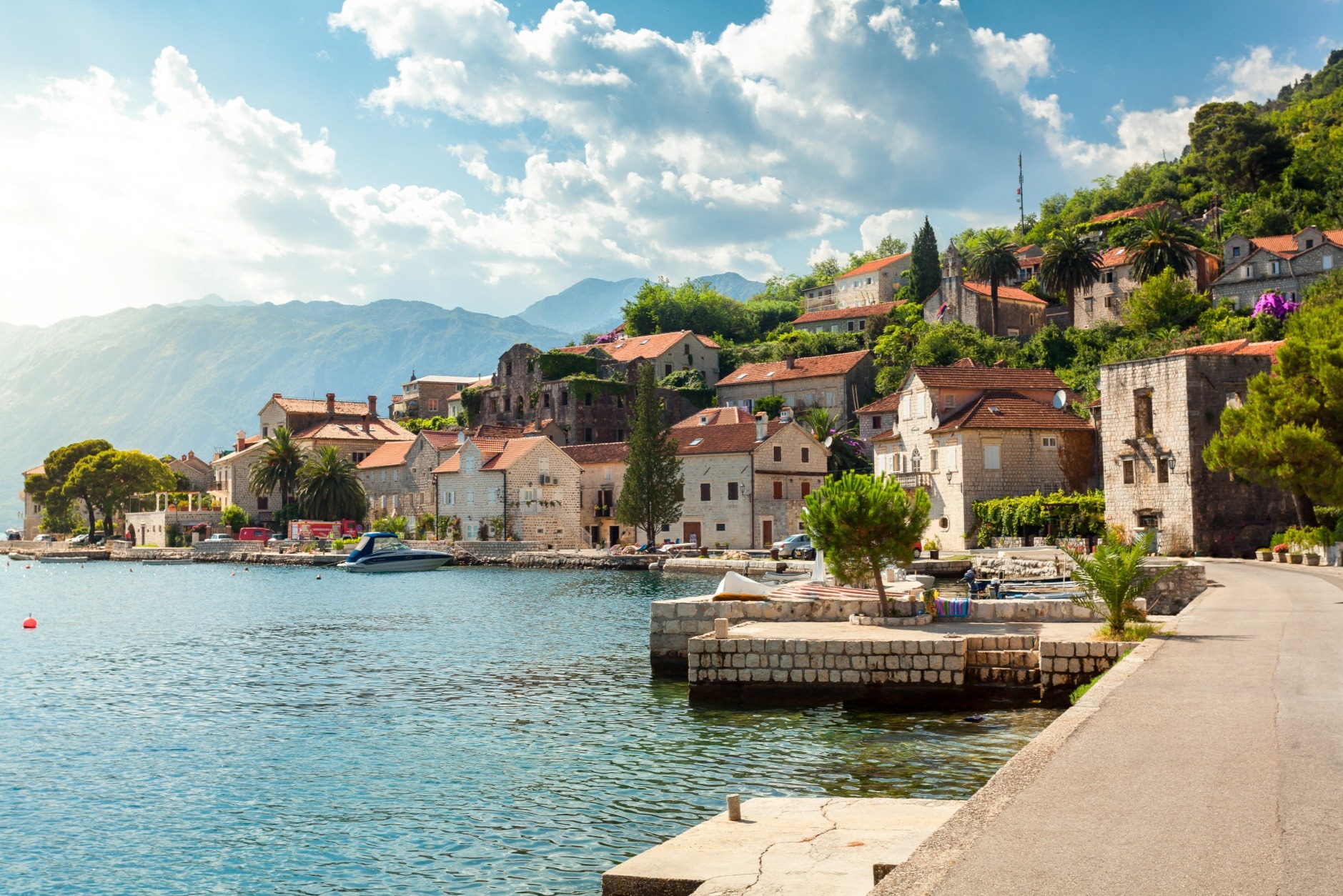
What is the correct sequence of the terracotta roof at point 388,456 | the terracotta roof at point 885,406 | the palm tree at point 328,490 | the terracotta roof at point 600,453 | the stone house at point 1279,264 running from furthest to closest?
the terracotta roof at point 388,456 → the palm tree at point 328,490 → the terracotta roof at point 600,453 → the stone house at point 1279,264 → the terracotta roof at point 885,406

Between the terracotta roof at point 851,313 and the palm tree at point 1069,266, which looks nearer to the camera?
the palm tree at point 1069,266

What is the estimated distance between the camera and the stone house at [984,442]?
61.3 metres

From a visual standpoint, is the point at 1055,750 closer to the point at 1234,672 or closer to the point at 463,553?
the point at 1234,672

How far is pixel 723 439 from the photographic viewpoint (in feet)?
259

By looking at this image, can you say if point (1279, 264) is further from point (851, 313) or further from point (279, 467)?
point (279, 467)

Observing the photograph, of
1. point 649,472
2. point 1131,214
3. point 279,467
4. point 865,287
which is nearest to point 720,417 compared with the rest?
point 649,472

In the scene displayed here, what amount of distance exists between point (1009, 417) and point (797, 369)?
131 ft

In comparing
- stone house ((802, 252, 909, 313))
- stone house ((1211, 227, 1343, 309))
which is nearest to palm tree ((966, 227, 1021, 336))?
stone house ((1211, 227, 1343, 309))

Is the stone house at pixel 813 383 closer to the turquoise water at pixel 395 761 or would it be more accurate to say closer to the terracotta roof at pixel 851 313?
the terracotta roof at pixel 851 313

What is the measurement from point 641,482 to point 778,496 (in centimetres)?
1012

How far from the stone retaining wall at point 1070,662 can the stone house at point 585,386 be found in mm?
76342

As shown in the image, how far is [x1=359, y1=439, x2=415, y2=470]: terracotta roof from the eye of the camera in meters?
101

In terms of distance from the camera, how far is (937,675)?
22.6 meters

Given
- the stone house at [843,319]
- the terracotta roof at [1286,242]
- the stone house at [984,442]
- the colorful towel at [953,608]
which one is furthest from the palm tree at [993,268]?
the colorful towel at [953,608]
